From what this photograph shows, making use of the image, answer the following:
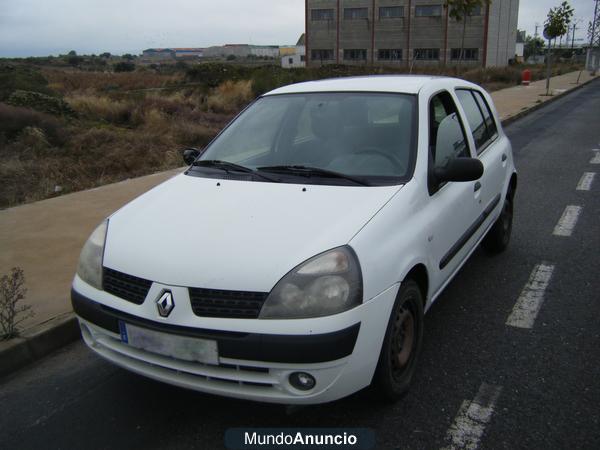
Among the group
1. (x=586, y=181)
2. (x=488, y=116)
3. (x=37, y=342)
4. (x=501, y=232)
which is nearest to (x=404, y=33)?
(x=586, y=181)

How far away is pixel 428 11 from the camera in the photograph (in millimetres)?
58875

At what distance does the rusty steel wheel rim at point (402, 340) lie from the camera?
2758 millimetres

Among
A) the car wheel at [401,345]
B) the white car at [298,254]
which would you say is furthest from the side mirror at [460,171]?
the car wheel at [401,345]

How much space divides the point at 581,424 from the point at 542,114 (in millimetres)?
16939

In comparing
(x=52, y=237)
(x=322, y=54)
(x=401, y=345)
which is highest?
(x=322, y=54)

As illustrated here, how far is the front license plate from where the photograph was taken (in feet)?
7.68

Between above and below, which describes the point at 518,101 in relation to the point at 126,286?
below

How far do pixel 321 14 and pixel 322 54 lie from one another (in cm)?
466

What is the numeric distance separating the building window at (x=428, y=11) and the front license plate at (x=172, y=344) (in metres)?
62.2

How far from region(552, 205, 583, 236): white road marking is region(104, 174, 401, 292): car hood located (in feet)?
11.7

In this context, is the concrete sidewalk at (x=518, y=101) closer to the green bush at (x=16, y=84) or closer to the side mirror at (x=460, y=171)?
the side mirror at (x=460, y=171)

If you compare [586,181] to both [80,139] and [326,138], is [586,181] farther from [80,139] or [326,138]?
[80,139]

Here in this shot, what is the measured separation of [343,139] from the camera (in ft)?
11.2

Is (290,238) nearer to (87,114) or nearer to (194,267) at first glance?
(194,267)
